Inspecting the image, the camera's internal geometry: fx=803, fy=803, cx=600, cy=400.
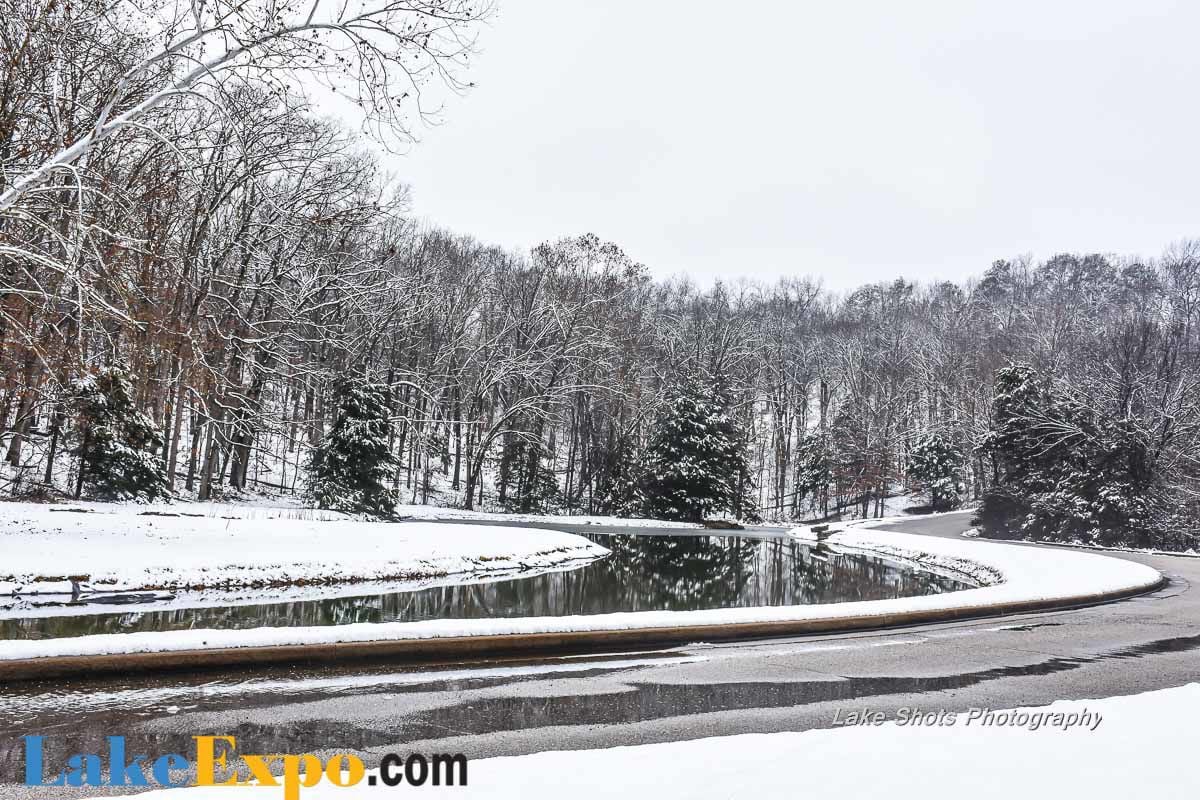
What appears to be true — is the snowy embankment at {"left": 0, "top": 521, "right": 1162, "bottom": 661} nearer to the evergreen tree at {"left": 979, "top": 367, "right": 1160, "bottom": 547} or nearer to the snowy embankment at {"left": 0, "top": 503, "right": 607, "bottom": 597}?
the snowy embankment at {"left": 0, "top": 503, "right": 607, "bottom": 597}

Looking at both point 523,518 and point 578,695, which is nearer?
point 578,695

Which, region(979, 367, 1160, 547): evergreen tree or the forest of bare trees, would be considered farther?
region(979, 367, 1160, 547): evergreen tree

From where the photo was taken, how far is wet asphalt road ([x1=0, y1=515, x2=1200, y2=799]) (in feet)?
16.1

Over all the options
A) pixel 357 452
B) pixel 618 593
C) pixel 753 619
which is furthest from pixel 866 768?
pixel 357 452

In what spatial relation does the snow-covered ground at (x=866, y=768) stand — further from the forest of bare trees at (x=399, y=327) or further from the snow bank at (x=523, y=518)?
the snow bank at (x=523, y=518)

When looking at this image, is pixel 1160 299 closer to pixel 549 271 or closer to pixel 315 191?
pixel 549 271

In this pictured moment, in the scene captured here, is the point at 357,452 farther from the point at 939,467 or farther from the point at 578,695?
the point at 939,467

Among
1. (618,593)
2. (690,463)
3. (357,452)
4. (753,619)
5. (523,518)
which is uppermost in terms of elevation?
(690,463)

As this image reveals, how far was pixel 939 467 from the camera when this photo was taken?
5016cm

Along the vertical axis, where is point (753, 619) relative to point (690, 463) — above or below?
below

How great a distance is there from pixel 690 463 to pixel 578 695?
110 feet

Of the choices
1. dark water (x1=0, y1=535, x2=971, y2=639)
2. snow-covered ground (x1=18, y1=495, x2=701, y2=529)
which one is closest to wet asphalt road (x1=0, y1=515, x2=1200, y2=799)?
dark water (x1=0, y1=535, x2=971, y2=639)

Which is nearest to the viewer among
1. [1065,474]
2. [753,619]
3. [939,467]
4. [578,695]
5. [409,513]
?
[578,695]

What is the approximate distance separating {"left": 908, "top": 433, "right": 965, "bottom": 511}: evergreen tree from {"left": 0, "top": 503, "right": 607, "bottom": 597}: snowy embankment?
37.4 m
